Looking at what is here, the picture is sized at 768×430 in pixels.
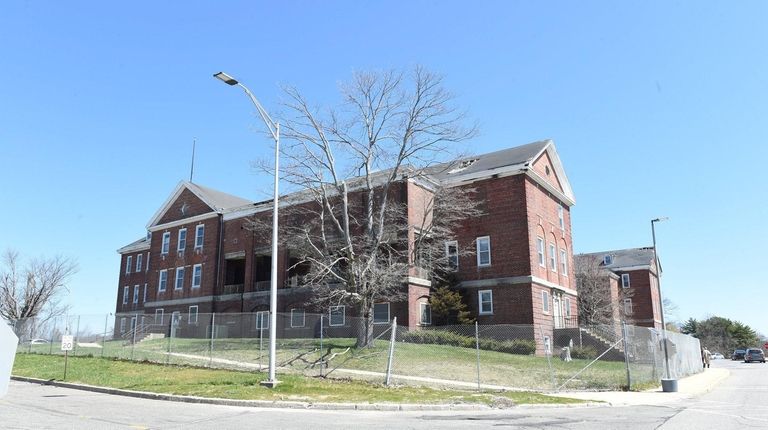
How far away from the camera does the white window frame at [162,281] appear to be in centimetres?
5022

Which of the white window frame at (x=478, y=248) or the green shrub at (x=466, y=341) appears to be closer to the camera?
the green shrub at (x=466, y=341)

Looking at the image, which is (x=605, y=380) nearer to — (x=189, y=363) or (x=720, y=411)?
(x=720, y=411)

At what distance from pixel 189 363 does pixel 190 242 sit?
26.2m

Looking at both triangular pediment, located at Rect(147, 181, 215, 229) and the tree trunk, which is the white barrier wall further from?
triangular pediment, located at Rect(147, 181, 215, 229)

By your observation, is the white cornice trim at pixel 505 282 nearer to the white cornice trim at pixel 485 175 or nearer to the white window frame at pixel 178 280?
the white cornice trim at pixel 485 175

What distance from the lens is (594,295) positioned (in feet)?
170

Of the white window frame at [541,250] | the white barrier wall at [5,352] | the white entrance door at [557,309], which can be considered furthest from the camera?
the white entrance door at [557,309]

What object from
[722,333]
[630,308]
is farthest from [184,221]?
[722,333]

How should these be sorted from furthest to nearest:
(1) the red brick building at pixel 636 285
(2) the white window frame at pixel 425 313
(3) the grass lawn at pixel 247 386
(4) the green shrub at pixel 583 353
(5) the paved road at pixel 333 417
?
(1) the red brick building at pixel 636 285 < (2) the white window frame at pixel 425 313 < (4) the green shrub at pixel 583 353 < (3) the grass lawn at pixel 247 386 < (5) the paved road at pixel 333 417

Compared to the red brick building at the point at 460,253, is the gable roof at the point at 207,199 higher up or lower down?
higher up

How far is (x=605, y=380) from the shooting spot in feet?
73.2

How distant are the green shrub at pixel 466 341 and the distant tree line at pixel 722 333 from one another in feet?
260

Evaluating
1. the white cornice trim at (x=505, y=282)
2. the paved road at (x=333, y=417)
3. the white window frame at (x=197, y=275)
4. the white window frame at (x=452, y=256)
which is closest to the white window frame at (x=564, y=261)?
the white cornice trim at (x=505, y=282)

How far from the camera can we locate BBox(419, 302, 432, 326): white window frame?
34688mm
